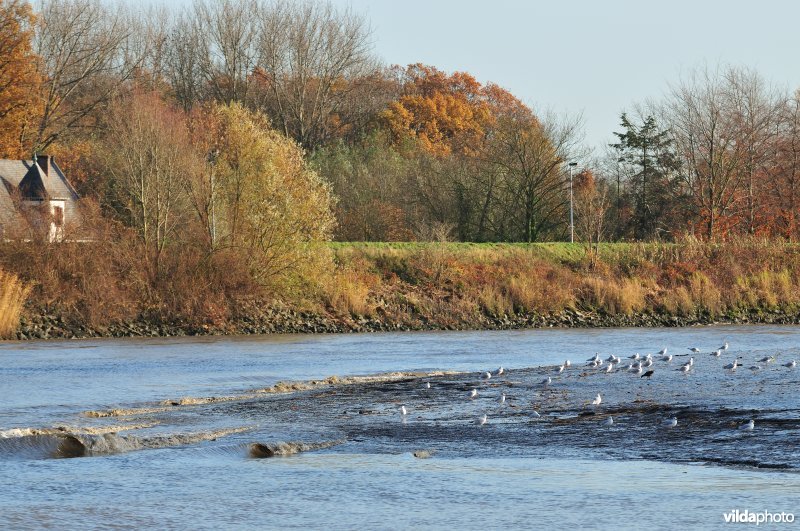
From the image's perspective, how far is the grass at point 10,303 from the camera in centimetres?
4331

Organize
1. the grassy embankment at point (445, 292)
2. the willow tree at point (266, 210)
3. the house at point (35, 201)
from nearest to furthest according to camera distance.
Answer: the grassy embankment at point (445, 292), the house at point (35, 201), the willow tree at point (266, 210)

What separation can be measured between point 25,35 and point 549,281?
115 feet

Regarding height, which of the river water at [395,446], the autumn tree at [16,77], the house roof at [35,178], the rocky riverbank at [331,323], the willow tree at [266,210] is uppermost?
the autumn tree at [16,77]

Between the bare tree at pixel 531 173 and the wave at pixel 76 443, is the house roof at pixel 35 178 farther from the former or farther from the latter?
the wave at pixel 76 443

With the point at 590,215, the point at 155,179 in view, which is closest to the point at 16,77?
the point at 155,179

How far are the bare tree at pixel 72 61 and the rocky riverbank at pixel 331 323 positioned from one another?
2915cm

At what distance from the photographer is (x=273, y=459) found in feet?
52.5

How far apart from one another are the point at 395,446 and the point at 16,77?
186ft

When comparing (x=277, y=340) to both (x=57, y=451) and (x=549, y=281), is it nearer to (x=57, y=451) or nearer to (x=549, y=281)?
(x=549, y=281)

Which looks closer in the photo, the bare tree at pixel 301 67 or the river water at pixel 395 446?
the river water at pixel 395 446


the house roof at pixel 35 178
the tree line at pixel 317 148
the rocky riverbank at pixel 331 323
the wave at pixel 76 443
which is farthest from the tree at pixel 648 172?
Result: the wave at pixel 76 443

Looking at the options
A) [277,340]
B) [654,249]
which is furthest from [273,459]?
[654,249]

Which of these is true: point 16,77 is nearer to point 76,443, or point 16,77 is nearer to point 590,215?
point 590,215

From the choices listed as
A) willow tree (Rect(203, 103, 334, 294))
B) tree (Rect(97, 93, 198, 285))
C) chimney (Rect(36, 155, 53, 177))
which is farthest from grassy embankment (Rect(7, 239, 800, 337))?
chimney (Rect(36, 155, 53, 177))
